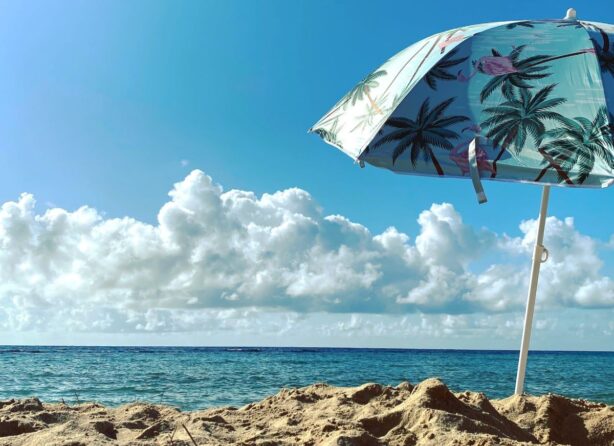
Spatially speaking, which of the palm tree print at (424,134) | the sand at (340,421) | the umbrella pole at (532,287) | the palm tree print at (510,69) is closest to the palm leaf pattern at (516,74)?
the palm tree print at (510,69)

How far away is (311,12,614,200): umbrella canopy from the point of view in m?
3.17

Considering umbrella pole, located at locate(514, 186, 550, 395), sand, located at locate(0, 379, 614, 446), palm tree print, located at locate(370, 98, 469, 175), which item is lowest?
sand, located at locate(0, 379, 614, 446)

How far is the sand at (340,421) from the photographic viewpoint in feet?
11.5

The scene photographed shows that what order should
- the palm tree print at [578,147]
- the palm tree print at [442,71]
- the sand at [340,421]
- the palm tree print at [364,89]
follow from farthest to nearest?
1. the palm tree print at [364,89]
2. the palm tree print at [442,71]
3. the sand at [340,421]
4. the palm tree print at [578,147]

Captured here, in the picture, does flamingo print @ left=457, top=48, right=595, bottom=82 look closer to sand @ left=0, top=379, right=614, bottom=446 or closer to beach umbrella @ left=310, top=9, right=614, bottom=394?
beach umbrella @ left=310, top=9, right=614, bottom=394

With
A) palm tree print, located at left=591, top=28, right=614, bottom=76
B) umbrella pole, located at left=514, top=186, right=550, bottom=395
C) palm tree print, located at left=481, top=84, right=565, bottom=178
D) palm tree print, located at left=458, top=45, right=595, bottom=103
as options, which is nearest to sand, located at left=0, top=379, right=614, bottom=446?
umbrella pole, located at left=514, top=186, right=550, bottom=395

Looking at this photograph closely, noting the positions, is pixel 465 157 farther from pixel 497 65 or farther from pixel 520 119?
pixel 497 65

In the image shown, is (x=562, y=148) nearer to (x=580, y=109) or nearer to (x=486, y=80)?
(x=580, y=109)

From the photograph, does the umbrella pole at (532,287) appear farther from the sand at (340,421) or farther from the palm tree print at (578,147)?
the palm tree print at (578,147)

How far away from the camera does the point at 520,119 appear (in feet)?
11.1

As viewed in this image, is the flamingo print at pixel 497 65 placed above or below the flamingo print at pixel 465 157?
above

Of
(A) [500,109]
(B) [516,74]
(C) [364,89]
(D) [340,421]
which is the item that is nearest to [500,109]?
(A) [500,109]

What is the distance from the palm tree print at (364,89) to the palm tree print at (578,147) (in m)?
1.30

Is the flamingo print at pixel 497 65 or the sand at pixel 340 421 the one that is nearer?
the sand at pixel 340 421
